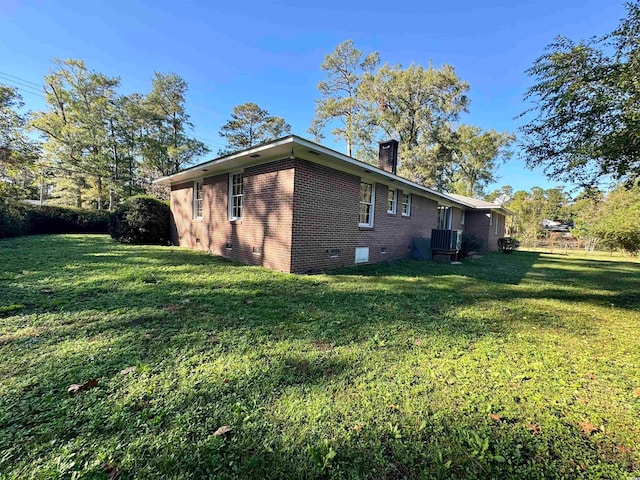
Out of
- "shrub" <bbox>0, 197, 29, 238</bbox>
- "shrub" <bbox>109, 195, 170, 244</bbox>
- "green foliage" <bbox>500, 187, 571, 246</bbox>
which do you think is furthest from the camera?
"green foliage" <bbox>500, 187, 571, 246</bbox>

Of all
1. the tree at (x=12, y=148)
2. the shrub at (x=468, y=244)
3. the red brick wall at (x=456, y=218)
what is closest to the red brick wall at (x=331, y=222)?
the shrub at (x=468, y=244)

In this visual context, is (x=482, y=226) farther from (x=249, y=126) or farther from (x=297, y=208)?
(x=249, y=126)

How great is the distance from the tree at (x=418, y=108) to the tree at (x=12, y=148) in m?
23.7

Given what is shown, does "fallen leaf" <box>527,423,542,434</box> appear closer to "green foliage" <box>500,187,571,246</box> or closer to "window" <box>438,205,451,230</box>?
"window" <box>438,205,451,230</box>

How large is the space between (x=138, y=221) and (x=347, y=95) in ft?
73.1

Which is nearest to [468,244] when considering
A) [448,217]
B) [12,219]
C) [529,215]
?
[448,217]

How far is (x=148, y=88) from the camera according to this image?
26.0 m

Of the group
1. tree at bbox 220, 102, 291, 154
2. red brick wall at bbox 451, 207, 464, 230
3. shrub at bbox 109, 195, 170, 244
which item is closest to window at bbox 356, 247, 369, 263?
shrub at bbox 109, 195, 170, 244

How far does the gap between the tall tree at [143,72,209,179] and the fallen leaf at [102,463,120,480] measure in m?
28.3

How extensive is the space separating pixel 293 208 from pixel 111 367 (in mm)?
4897

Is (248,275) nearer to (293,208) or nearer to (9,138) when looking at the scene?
(293,208)

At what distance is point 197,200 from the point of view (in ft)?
37.4

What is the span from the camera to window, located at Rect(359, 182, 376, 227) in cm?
940

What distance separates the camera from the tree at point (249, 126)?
29.6 m
